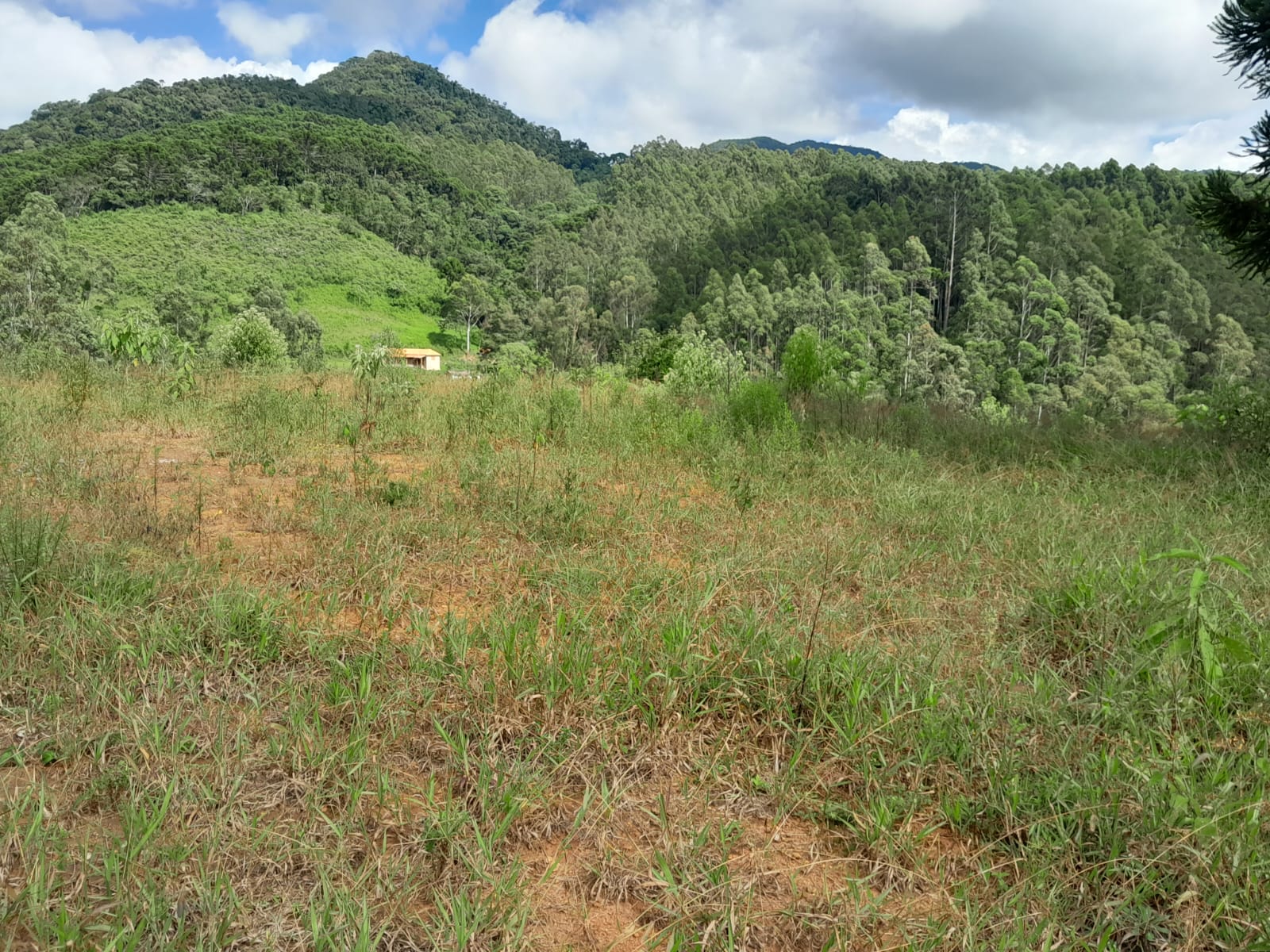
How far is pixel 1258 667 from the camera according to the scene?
2250 millimetres

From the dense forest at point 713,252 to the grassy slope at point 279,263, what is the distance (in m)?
0.76

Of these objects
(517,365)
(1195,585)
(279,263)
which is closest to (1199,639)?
(1195,585)

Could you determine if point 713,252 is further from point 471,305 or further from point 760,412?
point 760,412

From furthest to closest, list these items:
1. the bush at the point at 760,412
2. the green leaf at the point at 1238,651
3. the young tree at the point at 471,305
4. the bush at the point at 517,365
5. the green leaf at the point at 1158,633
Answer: the young tree at the point at 471,305 → the bush at the point at 517,365 → the bush at the point at 760,412 → the green leaf at the point at 1158,633 → the green leaf at the point at 1238,651

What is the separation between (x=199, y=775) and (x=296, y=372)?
8938 mm

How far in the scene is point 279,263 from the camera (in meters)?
64.6

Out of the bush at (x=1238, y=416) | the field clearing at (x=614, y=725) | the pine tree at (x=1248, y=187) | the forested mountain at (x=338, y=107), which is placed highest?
the forested mountain at (x=338, y=107)

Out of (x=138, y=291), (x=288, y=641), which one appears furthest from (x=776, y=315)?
(x=288, y=641)

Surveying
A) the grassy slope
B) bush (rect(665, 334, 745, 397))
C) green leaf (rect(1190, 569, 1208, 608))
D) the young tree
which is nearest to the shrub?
bush (rect(665, 334, 745, 397))

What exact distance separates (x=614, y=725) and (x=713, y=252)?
74333mm

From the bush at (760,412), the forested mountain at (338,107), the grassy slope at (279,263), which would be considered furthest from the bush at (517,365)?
the forested mountain at (338,107)

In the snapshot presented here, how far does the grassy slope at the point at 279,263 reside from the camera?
182 feet

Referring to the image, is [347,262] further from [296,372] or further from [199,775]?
[199,775]

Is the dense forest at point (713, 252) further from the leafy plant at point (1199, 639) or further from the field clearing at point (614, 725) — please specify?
the leafy plant at point (1199, 639)
